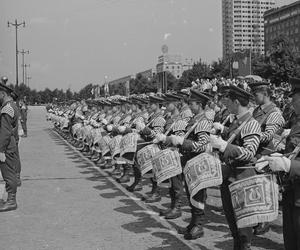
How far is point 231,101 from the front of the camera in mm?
5312

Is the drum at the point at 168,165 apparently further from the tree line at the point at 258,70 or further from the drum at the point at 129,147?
the tree line at the point at 258,70

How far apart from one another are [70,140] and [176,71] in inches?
3112

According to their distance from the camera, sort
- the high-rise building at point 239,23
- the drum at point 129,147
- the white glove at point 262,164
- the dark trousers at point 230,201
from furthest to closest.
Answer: the high-rise building at point 239,23
the drum at point 129,147
the dark trousers at point 230,201
the white glove at point 262,164

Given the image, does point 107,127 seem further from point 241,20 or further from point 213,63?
point 241,20

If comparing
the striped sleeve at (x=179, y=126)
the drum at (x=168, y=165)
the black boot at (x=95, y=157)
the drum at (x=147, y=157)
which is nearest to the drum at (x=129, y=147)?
the drum at (x=147, y=157)

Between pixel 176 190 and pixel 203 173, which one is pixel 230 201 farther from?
pixel 176 190

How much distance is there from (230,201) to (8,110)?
4.47 metres

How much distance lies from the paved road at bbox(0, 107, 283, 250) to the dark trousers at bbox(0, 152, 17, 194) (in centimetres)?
41

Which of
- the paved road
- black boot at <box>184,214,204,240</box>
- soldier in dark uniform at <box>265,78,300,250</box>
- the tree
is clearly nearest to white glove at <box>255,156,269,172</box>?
soldier in dark uniform at <box>265,78,300,250</box>

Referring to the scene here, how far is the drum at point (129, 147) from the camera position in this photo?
934 cm

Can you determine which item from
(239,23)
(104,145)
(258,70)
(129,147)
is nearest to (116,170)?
(104,145)

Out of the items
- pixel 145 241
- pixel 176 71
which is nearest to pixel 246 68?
A: pixel 145 241

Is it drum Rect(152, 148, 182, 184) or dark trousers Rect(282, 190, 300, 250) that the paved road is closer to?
drum Rect(152, 148, 182, 184)

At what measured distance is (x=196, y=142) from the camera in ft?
20.7
